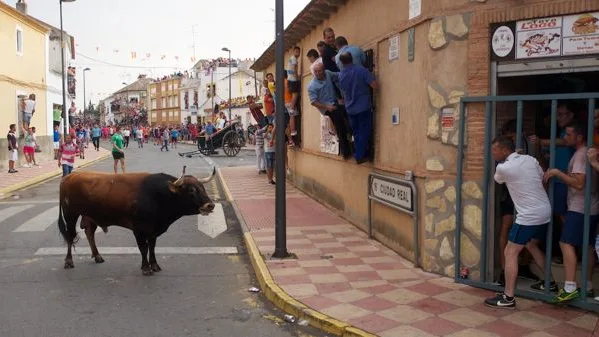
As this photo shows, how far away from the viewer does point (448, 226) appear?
629cm

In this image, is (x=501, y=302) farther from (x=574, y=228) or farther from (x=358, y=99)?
(x=358, y=99)

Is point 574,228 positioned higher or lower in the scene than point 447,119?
lower

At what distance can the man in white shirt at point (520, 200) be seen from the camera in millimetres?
5109

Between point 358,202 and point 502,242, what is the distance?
141 inches

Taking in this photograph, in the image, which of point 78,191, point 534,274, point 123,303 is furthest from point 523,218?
point 78,191

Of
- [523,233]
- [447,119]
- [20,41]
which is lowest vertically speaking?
[523,233]

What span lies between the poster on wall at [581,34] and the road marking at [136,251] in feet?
16.9

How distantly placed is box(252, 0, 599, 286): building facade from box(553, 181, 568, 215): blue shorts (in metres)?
0.64

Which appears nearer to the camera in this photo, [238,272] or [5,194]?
[238,272]

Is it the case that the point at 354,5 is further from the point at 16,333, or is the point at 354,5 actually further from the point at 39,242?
the point at 16,333

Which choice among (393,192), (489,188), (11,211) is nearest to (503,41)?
(489,188)

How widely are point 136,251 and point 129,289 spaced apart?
6.16 ft

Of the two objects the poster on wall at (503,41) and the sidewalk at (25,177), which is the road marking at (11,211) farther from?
the poster on wall at (503,41)

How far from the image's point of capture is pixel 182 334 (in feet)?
16.4
